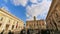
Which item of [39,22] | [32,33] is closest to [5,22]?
[32,33]

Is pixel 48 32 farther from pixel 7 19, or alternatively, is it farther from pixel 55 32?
pixel 7 19

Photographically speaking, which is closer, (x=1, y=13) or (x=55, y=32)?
(x=55, y=32)

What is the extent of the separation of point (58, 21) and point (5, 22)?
8245 millimetres

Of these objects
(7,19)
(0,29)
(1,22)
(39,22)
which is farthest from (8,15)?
(39,22)

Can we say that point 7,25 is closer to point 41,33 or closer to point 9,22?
point 9,22

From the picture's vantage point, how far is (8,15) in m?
20.0

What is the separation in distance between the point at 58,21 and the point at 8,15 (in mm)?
8430

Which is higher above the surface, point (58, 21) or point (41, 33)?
point (58, 21)

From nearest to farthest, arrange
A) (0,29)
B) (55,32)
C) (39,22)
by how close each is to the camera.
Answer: (55,32) < (0,29) < (39,22)

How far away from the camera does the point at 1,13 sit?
17703 millimetres

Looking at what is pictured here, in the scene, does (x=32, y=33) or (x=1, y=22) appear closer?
(x=32, y=33)

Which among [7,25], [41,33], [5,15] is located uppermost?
[5,15]

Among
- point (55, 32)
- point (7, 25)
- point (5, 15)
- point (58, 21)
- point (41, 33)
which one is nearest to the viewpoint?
point (55, 32)

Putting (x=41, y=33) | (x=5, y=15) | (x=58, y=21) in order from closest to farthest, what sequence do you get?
(x=41, y=33) < (x=58, y=21) < (x=5, y=15)
